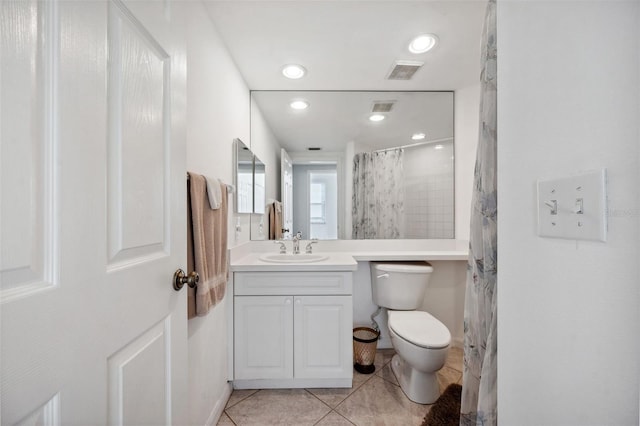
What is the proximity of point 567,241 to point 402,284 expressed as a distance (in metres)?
1.55

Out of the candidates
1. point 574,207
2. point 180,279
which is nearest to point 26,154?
point 180,279

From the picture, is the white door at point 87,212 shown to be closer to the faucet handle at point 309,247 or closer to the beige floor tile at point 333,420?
the beige floor tile at point 333,420

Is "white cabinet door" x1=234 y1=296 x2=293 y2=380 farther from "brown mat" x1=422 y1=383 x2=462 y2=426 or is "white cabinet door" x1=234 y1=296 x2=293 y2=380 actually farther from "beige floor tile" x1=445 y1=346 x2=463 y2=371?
"beige floor tile" x1=445 y1=346 x2=463 y2=371

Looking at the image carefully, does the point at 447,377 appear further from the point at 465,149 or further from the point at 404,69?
the point at 404,69

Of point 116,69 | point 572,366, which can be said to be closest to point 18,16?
point 116,69

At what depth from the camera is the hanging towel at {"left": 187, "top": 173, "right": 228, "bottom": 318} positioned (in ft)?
3.45

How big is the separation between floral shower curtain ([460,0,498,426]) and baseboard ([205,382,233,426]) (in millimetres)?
1202

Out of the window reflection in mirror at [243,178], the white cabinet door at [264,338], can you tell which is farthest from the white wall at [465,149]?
the window reflection in mirror at [243,178]

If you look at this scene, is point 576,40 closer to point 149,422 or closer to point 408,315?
point 149,422

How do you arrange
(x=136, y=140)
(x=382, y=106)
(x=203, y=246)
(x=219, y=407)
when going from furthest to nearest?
(x=382, y=106)
(x=219, y=407)
(x=203, y=246)
(x=136, y=140)

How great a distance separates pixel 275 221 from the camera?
2.14 metres

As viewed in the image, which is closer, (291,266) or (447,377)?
(291,266)

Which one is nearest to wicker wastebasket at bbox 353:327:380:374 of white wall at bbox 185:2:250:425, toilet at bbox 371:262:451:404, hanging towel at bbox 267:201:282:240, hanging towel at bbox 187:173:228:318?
toilet at bbox 371:262:451:404

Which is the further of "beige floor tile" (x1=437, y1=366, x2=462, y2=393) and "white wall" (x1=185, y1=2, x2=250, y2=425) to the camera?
"beige floor tile" (x1=437, y1=366, x2=462, y2=393)
